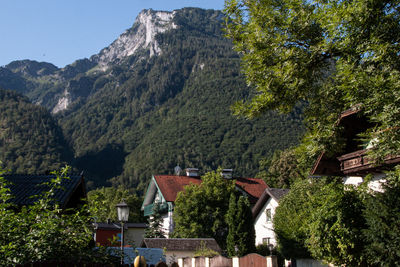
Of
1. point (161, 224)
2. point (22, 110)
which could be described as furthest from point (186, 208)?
point (22, 110)

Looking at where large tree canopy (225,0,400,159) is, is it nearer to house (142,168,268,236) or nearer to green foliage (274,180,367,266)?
green foliage (274,180,367,266)

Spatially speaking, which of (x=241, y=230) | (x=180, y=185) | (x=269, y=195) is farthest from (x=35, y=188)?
(x=180, y=185)

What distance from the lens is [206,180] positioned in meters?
38.8

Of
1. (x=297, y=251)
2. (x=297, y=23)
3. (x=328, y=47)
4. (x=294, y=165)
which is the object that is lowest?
(x=297, y=251)

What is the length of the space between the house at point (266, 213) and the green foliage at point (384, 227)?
22484 mm

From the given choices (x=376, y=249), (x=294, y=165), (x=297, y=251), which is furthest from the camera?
(x=294, y=165)

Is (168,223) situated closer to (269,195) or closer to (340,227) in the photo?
(269,195)

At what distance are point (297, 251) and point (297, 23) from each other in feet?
53.1

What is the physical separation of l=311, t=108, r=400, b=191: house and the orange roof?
90.7 feet

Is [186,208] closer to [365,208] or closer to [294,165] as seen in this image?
[294,165]

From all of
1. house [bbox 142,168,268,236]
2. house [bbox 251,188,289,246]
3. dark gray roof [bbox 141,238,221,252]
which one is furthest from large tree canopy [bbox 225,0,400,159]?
house [bbox 142,168,268,236]

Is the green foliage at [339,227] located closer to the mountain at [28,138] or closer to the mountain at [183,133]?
the mountain at [183,133]

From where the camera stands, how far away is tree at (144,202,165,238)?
143 ft

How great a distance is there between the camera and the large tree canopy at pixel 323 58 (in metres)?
9.71
